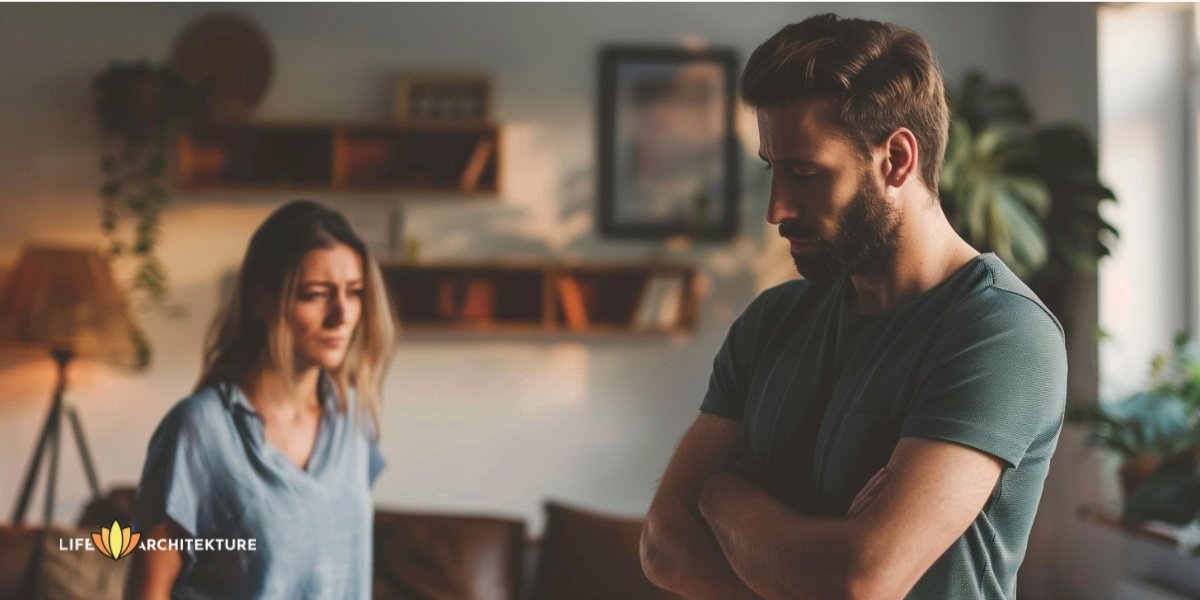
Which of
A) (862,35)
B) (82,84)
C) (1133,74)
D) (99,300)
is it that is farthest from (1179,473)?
(82,84)

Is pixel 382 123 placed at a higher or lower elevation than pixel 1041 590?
higher

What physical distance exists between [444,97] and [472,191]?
1.32 ft

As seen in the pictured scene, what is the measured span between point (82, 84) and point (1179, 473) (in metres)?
3.79

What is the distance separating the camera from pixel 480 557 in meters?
3.00

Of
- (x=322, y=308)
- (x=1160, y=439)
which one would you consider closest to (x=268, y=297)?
(x=322, y=308)

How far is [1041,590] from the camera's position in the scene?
12.0 feet

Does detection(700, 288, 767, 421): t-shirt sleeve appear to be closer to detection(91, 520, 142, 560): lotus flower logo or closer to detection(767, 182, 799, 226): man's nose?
detection(767, 182, 799, 226): man's nose

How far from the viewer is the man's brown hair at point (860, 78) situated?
1146 millimetres

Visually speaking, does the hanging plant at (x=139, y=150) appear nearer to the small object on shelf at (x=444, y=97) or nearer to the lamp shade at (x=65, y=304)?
the lamp shade at (x=65, y=304)

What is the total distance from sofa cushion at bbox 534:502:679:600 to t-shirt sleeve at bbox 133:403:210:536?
1.65 m

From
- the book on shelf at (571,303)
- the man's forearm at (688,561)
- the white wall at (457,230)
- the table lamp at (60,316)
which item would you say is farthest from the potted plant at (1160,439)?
the table lamp at (60,316)

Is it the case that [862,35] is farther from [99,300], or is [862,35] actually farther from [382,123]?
[99,300]

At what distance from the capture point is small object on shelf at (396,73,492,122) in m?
3.77

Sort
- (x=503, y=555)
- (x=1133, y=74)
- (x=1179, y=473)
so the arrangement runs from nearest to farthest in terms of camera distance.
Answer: (x=1179, y=473)
(x=503, y=555)
(x=1133, y=74)
